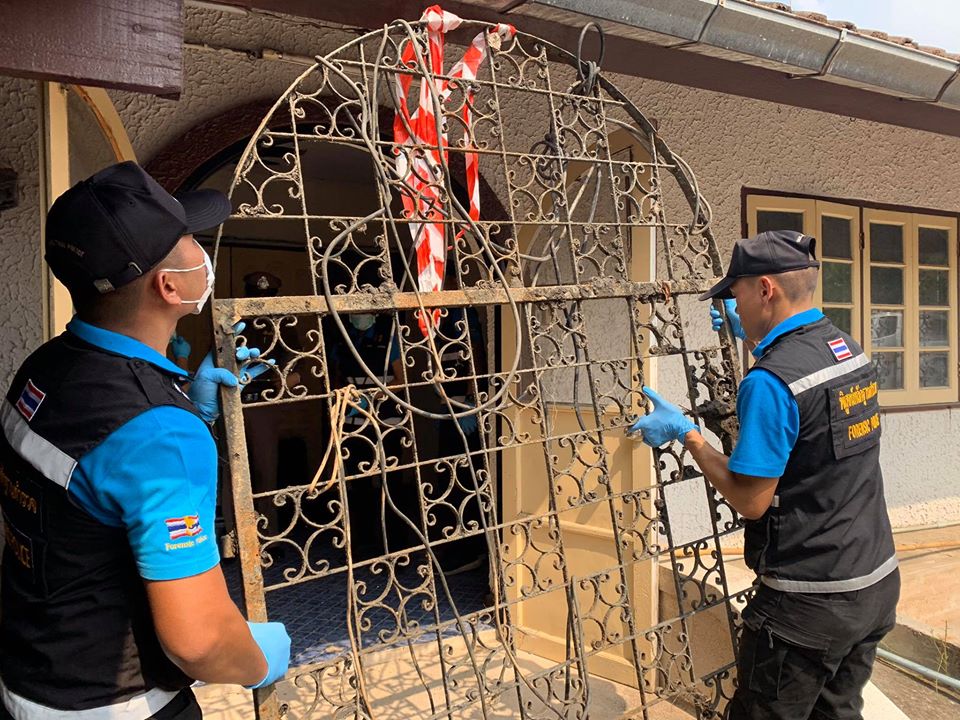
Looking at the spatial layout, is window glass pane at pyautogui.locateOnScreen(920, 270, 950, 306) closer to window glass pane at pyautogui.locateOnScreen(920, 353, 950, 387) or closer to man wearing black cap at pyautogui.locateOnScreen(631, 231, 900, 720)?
window glass pane at pyautogui.locateOnScreen(920, 353, 950, 387)

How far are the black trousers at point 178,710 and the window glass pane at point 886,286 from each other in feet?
16.9

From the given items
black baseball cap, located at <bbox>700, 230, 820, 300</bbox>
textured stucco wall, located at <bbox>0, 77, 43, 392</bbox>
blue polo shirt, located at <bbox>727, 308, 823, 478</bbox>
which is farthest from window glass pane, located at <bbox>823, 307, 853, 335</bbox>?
textured stucco wall, located at <bbox>0, 77, 43, 392</bbox>

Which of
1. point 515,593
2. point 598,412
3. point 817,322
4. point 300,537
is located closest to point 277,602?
point 300,537

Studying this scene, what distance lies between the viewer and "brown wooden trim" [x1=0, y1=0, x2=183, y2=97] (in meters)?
1.54

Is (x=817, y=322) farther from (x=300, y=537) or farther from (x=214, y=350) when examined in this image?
(x=300, y=537)

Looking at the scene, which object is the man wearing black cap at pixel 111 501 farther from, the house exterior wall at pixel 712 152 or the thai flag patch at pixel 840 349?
the thai flag patch at pixel 840 349

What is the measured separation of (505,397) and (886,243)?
13.4 feet

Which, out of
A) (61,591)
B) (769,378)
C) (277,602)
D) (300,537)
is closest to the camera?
(61,591)

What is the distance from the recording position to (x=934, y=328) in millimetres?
5562

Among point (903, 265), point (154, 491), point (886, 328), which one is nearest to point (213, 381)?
point (154, 491)

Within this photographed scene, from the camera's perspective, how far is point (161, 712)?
1.37 meters

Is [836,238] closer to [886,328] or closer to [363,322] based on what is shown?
[886,328]

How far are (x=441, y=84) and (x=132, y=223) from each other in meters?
1.30

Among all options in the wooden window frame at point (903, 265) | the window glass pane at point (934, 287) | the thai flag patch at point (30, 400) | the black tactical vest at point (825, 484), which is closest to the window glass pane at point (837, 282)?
the wooden window frame at point (903, 265)
